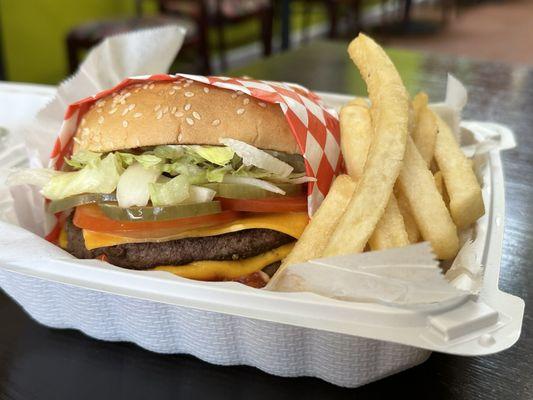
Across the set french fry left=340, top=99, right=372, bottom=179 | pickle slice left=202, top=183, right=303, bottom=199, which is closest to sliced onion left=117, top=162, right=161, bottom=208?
pickle slice left=202, top=183, right=303, bottom=199

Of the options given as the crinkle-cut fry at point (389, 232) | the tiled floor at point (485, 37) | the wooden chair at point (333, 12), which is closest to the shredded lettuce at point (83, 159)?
the crinkle-cut fry at point (389, 232)

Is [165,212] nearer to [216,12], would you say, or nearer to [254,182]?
[254,182]

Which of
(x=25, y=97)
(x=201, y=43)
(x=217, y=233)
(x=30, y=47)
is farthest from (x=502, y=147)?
(x=30, y=47)

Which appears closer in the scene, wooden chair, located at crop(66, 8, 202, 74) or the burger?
the burger

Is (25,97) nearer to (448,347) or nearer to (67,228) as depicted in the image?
(67,228)

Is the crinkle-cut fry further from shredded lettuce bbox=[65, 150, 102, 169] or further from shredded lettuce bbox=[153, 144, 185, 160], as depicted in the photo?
shredded lettuce bbox=[65, 150, 102, 169]

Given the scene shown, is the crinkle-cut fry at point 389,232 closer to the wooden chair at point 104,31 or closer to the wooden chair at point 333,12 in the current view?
the wooden chair at point 104,31
